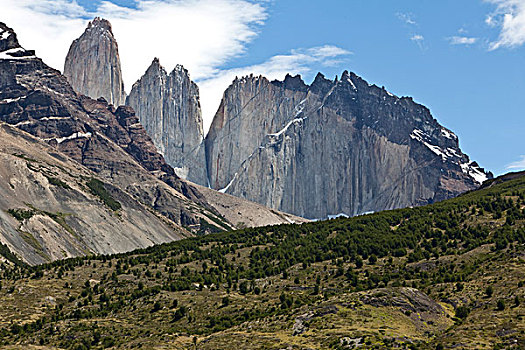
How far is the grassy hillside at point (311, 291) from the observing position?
10494 cm

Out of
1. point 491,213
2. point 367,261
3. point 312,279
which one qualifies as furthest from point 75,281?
point 491,213

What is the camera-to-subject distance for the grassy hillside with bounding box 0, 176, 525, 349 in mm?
104938

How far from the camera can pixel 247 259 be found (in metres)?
181

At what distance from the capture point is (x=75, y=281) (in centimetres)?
16662

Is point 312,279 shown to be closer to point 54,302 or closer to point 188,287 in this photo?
point 188,287

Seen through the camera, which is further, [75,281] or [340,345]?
[75,281]

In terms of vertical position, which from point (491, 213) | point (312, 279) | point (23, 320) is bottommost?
point (23, 320)

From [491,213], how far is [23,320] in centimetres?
10719

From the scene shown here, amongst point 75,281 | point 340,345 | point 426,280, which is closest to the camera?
point 340,345

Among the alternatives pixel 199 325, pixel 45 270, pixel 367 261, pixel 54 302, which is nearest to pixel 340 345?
pixel 199 325

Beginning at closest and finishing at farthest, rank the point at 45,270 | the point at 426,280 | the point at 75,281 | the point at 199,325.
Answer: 1. the point at 199,325
2. the point at 426,280
3. the point at 75,281
4. the point at 45,270

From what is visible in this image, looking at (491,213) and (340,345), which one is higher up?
(491,213)

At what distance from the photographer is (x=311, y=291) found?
140125 millimetres

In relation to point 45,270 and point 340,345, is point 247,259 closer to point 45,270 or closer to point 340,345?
point 45,270
